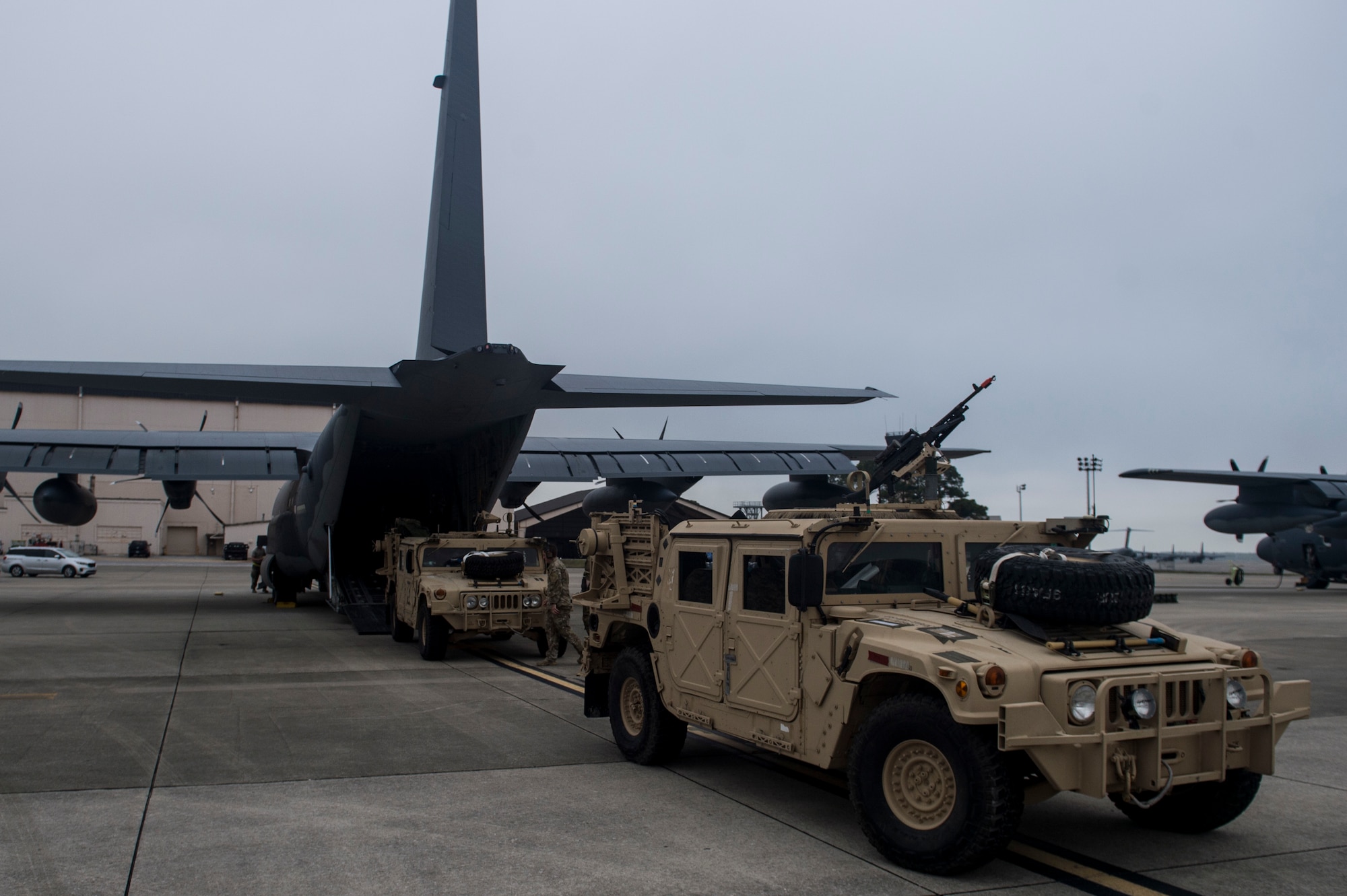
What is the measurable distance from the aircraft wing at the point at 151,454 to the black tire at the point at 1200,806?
22.2 meters

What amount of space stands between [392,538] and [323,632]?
2.33m

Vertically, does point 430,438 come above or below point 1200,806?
above

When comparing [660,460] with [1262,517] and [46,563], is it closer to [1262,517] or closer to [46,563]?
[1262,517]

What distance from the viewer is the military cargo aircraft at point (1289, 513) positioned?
35.6 meters

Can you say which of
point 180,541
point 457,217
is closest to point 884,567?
point 457,217

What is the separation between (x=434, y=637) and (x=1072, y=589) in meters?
10.9

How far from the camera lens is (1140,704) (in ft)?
16.5

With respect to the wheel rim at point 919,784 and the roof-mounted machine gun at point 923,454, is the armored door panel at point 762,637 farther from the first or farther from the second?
the roof-mounted machine gun at point 923,454

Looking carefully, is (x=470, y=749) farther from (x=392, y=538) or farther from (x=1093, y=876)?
(x=392, y=538)

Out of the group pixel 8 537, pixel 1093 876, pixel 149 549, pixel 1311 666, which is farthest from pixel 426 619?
pixel 8 537

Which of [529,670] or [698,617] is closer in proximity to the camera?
[698,617]

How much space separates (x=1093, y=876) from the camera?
523 cm

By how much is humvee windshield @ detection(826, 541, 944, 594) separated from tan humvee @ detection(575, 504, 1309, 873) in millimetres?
10

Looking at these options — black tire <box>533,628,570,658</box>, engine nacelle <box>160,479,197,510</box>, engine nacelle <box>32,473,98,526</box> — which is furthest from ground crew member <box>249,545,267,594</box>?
black tire <box>533,628,570,658</box>
